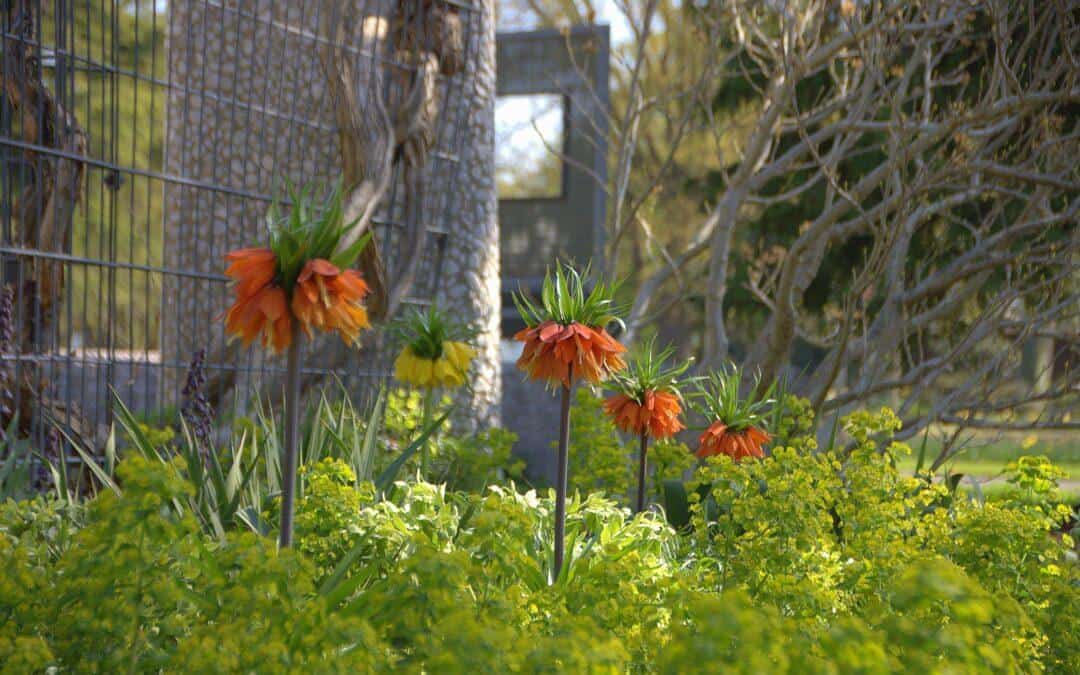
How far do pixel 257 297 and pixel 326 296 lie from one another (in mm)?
184

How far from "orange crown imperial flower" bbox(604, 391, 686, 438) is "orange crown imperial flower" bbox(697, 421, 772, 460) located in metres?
0.28

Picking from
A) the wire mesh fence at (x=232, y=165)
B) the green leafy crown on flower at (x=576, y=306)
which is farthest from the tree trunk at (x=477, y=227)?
the green leafy crown on flower at (x=576, y=306)

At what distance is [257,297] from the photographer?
294cm

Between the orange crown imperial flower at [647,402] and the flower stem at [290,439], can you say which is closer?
the flower stem at [290,439]

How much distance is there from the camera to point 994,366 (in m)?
6.09

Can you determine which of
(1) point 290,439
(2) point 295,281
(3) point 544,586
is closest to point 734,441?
(3) point 544,586

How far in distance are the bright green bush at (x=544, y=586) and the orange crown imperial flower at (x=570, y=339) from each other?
18.5 inches

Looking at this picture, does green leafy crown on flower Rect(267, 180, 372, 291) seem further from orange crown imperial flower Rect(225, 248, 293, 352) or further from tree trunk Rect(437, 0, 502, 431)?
tree trunk Rect(437, 0, 502, 431)

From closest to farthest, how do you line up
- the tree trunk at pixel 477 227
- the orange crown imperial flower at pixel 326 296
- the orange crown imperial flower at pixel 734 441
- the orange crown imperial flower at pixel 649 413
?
the orange crown imperial flower at pixel 326 296
the orange crown imperial flower at pixel 649 413
the orange crown imperial flower at pixel 734 441
the tree trunk at pixel 477 227

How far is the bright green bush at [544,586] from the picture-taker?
2115 millimetres

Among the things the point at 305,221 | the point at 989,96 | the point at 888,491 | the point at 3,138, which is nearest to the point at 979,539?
the point at 888,491

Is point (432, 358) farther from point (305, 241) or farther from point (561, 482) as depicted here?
point (305, 241)

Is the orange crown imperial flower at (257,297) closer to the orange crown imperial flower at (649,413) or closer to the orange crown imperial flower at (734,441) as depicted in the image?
the orange crown imperial flower at (649,413)

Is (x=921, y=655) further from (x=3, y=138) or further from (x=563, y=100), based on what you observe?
(x=563, y=100)
